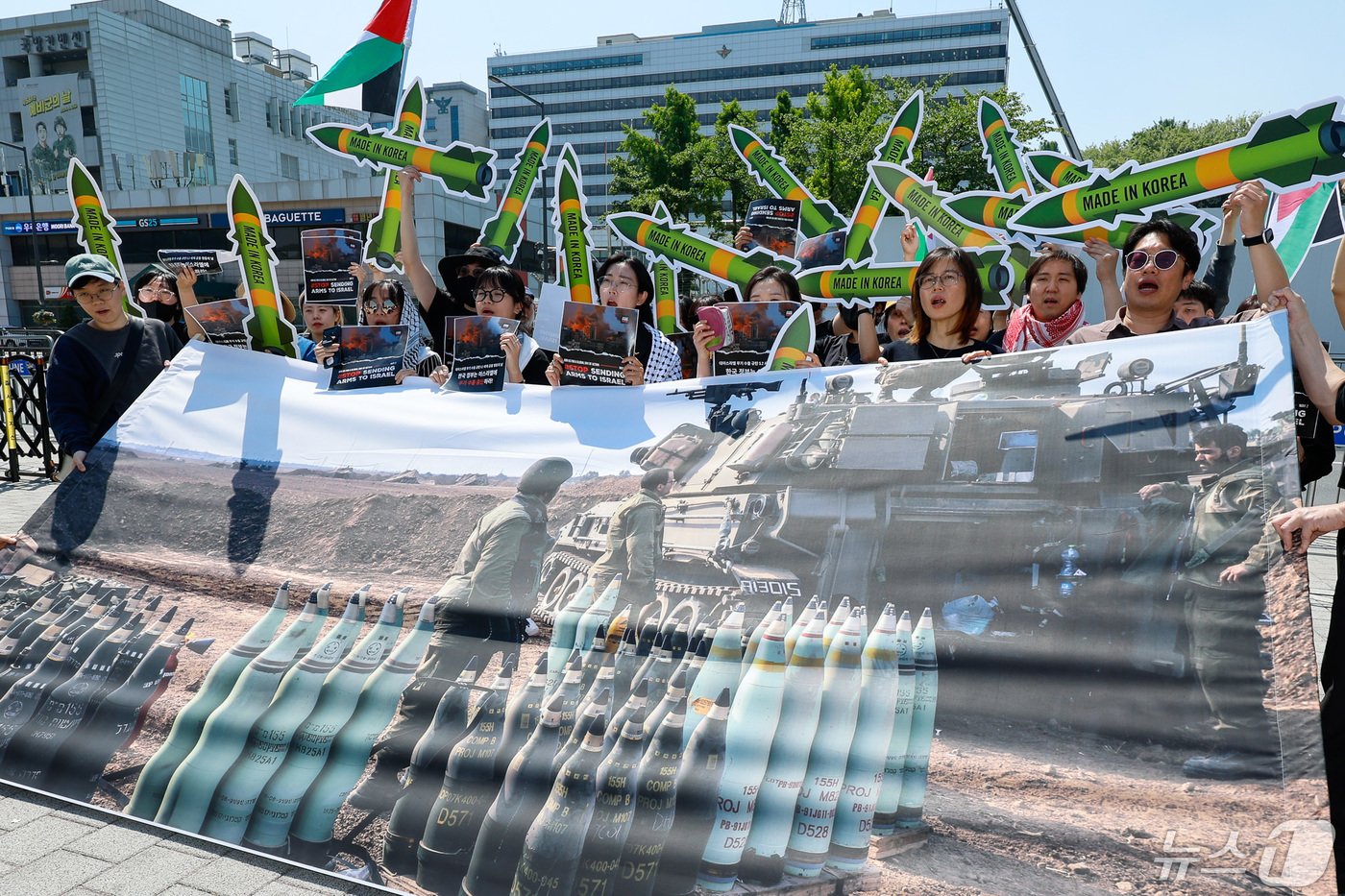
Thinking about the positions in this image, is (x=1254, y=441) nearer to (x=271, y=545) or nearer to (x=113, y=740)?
(x=271, y=545)

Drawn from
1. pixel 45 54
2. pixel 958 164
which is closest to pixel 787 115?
pixel 958 164

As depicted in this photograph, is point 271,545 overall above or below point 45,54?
below

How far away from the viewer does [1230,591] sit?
76.7 inches

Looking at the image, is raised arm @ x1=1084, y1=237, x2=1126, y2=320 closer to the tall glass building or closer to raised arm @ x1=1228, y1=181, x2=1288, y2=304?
raised arm @ x1=1228, y1=181, x2=1288, y2=304

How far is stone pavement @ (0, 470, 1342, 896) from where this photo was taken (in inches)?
88.5

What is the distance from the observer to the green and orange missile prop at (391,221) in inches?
180

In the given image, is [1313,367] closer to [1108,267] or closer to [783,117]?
[1108,267]

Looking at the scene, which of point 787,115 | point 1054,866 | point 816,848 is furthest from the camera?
point 787,115

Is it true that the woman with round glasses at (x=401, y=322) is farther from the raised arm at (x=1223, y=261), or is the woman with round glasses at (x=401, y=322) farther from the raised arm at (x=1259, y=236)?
the raised arm at (x=1223, y=261)

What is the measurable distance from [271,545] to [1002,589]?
2.24 meters

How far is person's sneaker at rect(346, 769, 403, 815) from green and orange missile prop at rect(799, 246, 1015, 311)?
2732 millimetres

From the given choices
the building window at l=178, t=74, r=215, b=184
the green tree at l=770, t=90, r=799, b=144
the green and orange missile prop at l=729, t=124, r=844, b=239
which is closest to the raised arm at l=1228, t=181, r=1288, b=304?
the green and orange missile prop at l=729, t=124, r=844, b=239

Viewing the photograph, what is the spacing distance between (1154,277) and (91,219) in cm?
465

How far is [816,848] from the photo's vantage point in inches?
78.0
